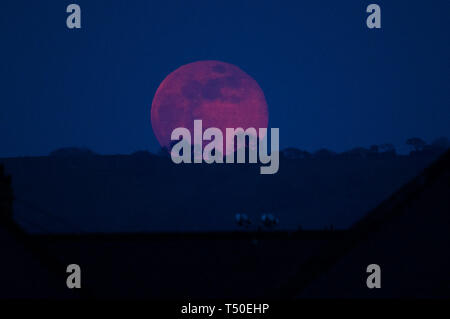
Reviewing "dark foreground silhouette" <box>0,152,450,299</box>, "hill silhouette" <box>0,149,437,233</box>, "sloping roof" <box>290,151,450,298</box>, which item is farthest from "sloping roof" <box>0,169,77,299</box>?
"hill silhouette" <box>0,149,437,233</box>

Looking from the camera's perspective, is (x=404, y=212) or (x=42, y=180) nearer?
(x=404, y=212)

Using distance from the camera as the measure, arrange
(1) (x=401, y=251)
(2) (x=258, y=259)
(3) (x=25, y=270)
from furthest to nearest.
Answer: (2) (x=258, y=259)
(3) (x=25, y=270)
(1) (x=401, y=251)

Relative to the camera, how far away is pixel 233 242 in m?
11.0

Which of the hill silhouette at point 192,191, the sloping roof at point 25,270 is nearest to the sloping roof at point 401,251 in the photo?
the sloping roof at point 25,270

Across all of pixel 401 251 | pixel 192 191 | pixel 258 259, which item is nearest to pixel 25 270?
pixel 258 259

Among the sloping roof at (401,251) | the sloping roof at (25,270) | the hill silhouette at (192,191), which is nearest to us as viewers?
the sloping roof at (401,251)

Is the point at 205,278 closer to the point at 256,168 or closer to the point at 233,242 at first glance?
the point at 233,242

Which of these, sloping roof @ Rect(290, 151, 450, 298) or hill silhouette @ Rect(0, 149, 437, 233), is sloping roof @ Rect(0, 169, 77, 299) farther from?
hill silhouette @ Rect(0, 149, 437, 233)

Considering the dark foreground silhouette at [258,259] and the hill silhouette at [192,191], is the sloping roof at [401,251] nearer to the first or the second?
the dark foreground silhouette at [258,259]

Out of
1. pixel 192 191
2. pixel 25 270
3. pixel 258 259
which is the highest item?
pixel 192 191

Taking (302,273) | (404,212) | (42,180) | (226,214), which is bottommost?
(302,273)

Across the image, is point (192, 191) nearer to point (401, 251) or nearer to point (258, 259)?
point (258, 259)
